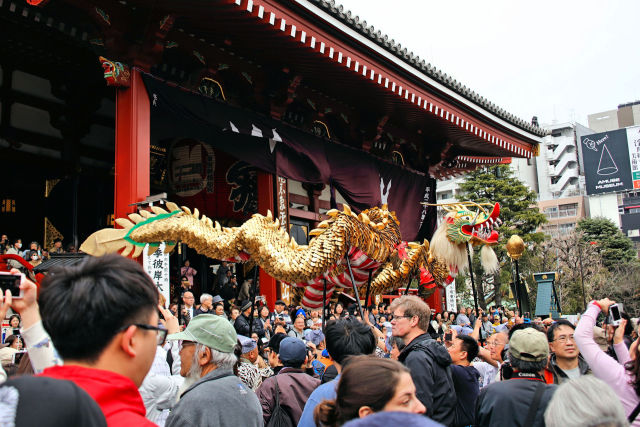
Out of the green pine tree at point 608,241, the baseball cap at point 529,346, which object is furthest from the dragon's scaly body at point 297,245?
the green pine tree at point 608,241

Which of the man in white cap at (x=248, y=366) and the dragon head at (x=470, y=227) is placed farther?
the dragon head at (x=470, y=227)

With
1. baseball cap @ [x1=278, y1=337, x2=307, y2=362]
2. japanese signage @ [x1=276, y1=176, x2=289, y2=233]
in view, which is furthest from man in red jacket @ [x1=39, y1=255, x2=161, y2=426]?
japanese signage @ [x1=276, y1=176, x2=289, y2=233]

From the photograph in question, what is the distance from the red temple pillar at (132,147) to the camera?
7.27 metres

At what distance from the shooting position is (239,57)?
29.9 ft

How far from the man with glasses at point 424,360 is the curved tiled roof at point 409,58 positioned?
5.71m

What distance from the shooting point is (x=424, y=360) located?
295 centimetres

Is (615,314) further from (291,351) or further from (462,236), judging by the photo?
(462,236)

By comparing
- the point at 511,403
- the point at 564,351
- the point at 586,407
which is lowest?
the point at 511,403

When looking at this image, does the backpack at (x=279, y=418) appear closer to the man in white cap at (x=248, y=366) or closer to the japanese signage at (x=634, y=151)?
the man in white cap at (x=248, y=366)

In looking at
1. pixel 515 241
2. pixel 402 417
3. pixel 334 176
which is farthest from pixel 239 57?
pixel 402 417

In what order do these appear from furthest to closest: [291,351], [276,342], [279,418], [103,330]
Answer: [276,342]
[291,351]
[279,418]
[103,330]

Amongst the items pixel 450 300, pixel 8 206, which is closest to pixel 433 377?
pixel 8 206

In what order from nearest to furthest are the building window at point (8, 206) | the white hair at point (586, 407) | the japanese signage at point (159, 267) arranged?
1. the white hair at point (586, 407)
2. the japanese signage at point (159, 267)
3. the building window at point (8, 206)

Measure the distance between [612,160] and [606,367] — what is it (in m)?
47.3
